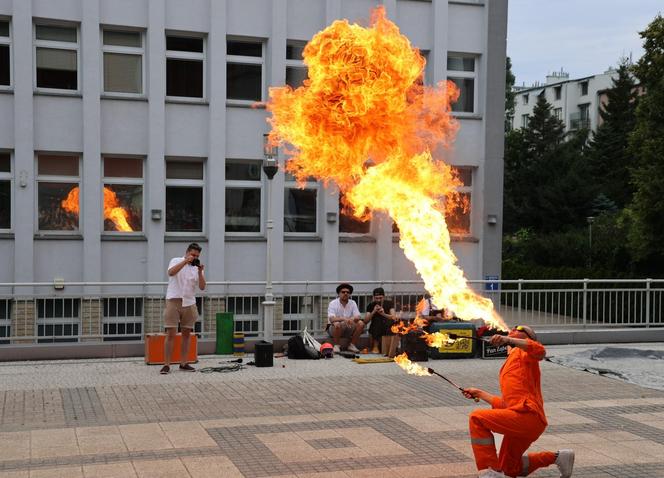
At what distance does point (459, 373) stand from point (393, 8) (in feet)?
37.1

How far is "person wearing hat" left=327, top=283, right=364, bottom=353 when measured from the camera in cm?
1681

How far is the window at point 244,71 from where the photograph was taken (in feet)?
72.9

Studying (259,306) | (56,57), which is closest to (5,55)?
(56,57)

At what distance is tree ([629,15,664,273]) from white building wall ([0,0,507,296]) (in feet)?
22.8

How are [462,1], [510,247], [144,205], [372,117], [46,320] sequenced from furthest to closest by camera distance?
[510,247]
[462,1]
[144,205]
[46,320]
[372,117]

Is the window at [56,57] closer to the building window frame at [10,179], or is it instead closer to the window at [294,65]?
the building window frame at [10,179]

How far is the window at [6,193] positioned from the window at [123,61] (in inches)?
115

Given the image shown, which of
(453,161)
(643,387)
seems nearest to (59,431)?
(643,387)

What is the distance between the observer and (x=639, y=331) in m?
19.5

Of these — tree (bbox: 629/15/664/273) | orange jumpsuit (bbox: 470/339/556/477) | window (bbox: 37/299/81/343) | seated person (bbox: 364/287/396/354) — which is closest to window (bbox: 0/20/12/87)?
window (bbox: 37/299/81/343)

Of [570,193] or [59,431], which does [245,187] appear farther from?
[570,193]

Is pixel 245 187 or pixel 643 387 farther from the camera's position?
pixel 245 187

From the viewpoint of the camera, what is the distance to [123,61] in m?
21.4

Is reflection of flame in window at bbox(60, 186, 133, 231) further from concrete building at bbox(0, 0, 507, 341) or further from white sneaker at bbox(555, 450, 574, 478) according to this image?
white sneaker at bbox(555, 450, 574, 478)
